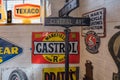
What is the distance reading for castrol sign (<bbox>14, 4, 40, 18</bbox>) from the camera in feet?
9.43

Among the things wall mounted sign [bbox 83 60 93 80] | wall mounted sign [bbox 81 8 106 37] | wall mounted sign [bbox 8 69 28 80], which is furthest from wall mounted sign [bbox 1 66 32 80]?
wall mounted sign [bbox 81 8 106 37]

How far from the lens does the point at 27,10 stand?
289 cm

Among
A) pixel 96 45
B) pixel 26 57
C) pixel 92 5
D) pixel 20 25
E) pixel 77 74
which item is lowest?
pixel 77 74

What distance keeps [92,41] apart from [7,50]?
1.08 meters

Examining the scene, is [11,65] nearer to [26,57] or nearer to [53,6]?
[26,57]

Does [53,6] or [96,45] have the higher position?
[53,6]

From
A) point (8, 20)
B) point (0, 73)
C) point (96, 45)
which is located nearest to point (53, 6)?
point (8, 20)

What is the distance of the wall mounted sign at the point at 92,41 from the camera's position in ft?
7.25

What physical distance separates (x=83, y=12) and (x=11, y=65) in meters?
1.09

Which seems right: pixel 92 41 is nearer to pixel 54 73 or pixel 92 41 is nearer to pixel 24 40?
pixel 54 73

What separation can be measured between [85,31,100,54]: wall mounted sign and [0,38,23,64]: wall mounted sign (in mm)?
837

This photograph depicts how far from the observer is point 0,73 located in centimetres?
272

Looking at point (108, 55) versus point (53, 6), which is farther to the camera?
point (53, 6)

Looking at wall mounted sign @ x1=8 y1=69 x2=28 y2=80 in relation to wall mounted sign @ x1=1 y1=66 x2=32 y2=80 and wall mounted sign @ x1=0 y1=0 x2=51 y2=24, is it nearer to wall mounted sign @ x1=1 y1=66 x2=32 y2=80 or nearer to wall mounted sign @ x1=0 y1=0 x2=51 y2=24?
wall mounted sign @ x1=1 y1=66 x2=32 y2=80
